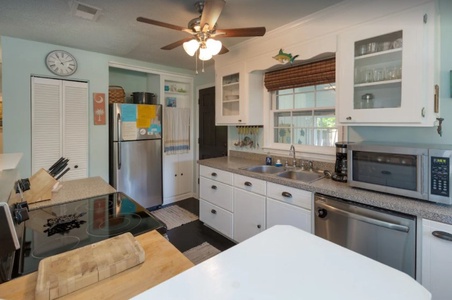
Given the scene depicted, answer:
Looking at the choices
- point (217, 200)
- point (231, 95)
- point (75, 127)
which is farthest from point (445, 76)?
point (75, 127)

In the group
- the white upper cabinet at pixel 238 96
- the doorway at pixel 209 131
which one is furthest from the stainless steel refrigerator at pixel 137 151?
the white upper cabinet at pixel 238 96

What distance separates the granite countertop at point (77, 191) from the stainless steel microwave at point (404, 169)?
1.90 m

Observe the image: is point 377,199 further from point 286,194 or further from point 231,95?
point 231,95

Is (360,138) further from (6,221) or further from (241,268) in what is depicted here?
(6,221)

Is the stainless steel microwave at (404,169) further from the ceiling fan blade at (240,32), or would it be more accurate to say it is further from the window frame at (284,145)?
the ceiling fan blade at (240,32)

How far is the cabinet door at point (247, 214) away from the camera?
7.54 feet

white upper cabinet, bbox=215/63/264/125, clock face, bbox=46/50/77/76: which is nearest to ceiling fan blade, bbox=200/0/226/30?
white upper cabinet, bbox=215/63/264/125

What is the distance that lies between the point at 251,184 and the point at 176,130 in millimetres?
2174

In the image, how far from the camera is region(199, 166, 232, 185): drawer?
104 inches

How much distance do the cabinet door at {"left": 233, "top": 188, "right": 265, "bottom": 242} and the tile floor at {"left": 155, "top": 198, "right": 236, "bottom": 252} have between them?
0.22m

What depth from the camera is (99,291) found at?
0.73 m

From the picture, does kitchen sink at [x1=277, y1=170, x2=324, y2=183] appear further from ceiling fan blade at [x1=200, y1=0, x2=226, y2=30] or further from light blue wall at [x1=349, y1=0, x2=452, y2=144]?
ceiling fan blade at [x1=200, y1=0, x2=226, y2=30]

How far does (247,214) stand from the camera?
2439 millimetres

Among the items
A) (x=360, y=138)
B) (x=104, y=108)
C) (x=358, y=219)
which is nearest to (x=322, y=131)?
(x=360, y=138)
